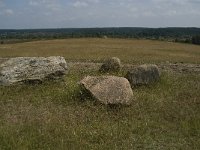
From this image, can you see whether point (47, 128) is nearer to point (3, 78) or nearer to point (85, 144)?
point (85, 144)

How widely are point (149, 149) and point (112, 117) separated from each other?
12.1 feet

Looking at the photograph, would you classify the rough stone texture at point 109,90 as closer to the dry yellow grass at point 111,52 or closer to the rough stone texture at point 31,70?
the rough stone texture at point 31,70

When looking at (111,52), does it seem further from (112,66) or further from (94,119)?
(94,119)

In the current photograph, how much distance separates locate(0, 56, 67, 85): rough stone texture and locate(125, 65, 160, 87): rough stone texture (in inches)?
156

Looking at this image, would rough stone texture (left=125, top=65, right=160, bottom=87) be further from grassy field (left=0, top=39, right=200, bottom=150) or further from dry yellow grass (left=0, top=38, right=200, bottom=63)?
dry yellow grass (left=0, top=38, right=200, bottom=63)

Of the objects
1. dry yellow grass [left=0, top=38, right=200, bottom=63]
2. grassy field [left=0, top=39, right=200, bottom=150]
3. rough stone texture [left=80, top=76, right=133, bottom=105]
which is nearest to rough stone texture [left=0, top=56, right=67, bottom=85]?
grassy field [left=0, top=39, right=200, bottom=150]

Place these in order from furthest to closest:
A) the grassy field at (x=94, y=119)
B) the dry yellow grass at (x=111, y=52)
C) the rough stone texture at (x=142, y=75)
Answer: the dry yellow grass at (x=111, y=52) → the rough stone texture at (x=142, y=75) → the grassy field at (x=94, y=119)

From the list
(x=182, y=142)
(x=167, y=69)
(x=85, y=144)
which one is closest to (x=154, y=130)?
(x=182, y=142)

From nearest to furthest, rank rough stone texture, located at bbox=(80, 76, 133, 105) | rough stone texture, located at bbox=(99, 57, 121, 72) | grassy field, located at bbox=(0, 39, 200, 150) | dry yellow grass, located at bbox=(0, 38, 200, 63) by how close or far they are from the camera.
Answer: grassy field, located at bbox=(0, 39, 200, 150)
rough stone texture, located at bbox=(80, 76, 133, 105)
rough stone texture, located at bbox=(99, 57, 121, 72)
dry yellow grass, located at bbox=(0, 38, 200, 63)

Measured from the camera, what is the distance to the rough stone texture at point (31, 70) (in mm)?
21500

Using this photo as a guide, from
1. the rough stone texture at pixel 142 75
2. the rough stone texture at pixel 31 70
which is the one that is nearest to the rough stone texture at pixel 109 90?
the rough stone texture at pixel 142 75

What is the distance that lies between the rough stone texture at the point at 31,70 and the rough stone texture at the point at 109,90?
474cm

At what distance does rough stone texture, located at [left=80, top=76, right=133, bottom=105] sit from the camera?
16.5 metres

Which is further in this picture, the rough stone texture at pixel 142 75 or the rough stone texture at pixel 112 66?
the rough stone texture at pixel 112 66
